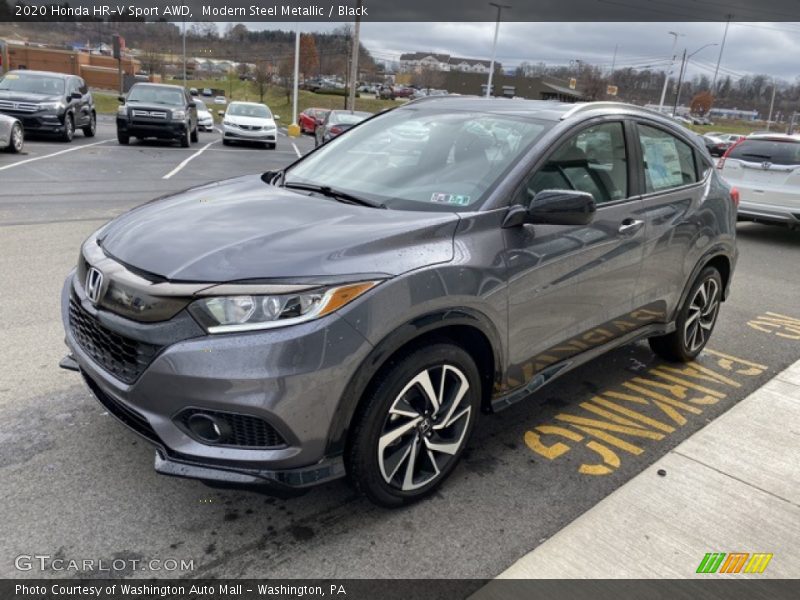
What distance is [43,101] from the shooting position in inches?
628

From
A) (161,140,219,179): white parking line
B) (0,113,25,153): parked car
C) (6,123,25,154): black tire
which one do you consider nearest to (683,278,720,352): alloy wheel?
(161,140,219,179): white parking line

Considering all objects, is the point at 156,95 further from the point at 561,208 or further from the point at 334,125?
the point at 561,208

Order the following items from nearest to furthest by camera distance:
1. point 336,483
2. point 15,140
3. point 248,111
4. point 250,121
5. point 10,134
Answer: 1. point 336,483
2. point 10,134
3. point 15,140
4. point 250,121
5. point 248,111

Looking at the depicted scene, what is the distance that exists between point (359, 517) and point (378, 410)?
1.90 feet

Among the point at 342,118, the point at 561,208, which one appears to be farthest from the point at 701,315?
the point at 342,118

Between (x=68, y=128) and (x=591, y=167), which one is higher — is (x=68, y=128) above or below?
below

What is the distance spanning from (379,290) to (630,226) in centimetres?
191

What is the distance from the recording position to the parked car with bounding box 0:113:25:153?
1280cm

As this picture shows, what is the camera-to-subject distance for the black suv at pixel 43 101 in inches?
622

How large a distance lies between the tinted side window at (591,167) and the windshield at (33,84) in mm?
16891

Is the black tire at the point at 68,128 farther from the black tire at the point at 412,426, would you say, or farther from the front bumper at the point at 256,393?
the black tire at the point at 412,426

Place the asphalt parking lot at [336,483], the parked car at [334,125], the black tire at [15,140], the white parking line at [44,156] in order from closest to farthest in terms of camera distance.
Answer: the asphalt parking lot at [336,483]
the white parking line at [44,156]
the black tire at [15,140]
the parked car at [334,125]

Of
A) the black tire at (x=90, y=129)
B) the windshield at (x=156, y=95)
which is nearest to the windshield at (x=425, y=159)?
the windshield at (x=156, y=95)

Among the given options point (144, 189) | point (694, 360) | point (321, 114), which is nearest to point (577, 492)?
point (694, 360)
